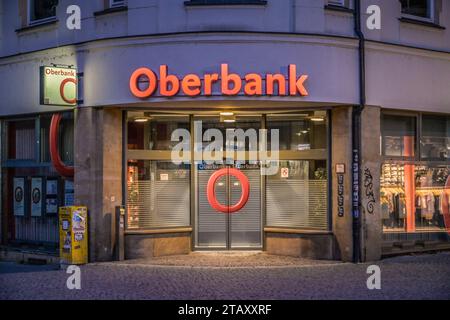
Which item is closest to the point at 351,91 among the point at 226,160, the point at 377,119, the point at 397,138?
the point at 377,119

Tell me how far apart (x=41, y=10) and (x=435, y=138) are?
31.9 ft

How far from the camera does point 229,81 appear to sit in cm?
1598

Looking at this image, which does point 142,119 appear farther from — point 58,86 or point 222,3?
point 222,3

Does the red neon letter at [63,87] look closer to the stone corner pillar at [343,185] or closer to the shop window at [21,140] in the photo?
the shop window at [21,140]

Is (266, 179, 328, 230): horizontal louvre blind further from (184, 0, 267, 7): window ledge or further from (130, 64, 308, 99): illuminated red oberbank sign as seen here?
(184, 0, 267, 7): window ledge

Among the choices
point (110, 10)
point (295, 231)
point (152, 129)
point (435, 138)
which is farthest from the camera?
point (435, 138)

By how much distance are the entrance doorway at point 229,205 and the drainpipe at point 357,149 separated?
2.30 meters

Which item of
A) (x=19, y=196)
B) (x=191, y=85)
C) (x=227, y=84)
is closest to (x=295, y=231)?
(x=227, y=84)

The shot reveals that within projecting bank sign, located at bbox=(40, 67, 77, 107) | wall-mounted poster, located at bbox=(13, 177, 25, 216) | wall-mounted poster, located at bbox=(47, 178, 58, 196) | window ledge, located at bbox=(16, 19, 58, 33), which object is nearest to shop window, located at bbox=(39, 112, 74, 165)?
wall-mounted poster, located at bbox=(47, 178, 58, 196)

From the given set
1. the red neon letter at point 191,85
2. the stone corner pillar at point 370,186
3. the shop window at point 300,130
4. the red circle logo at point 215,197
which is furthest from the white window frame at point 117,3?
the stone corner pillar at point 370,186

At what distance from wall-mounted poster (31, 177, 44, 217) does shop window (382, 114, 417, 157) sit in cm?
793

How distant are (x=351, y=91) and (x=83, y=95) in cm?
566

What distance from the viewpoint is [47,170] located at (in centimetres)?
1850

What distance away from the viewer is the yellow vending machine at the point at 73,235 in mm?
16453
